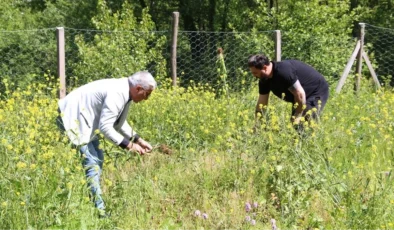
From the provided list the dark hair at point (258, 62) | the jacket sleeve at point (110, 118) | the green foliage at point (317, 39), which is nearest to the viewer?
the jacket sleeve at point (110, 118)

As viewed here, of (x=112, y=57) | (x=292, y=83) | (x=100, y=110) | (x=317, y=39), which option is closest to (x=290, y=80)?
(x=292, y=83)

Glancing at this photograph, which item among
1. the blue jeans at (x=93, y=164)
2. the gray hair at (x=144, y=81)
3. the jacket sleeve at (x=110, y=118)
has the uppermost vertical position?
the gray hair at (x=144, y=81)

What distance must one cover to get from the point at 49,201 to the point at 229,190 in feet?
5.68

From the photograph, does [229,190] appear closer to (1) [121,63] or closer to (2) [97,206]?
(2) [97,206]

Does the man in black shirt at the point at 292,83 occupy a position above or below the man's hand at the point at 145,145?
above

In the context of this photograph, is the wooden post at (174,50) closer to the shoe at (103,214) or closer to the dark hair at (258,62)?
the dark hair at (258,62)

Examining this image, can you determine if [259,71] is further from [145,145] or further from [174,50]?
[174,50]

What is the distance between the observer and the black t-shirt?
5320mm

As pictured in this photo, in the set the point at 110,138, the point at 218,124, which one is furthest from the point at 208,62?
the point at 110,138

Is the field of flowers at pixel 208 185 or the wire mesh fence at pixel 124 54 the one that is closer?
the field of flowers at pixel 208 185

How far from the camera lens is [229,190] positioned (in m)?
4.51

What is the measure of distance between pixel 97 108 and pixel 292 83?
204cm

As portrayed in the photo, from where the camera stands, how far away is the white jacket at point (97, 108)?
411 cm

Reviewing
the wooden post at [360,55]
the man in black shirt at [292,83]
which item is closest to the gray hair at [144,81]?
the man in black shirt at [292,83]
